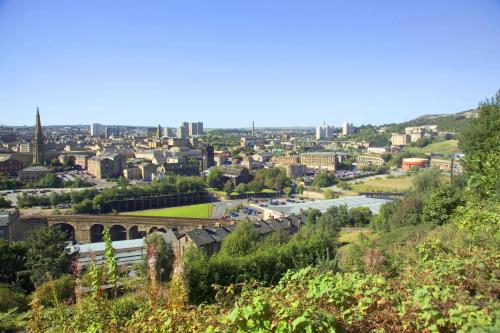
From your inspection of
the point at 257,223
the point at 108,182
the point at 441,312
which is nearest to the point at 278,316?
the point at 441,312

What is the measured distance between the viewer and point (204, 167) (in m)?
59.4

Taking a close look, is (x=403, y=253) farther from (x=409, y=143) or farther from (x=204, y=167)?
(x=409, y=143)

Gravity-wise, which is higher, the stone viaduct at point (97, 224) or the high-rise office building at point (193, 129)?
the high-rise office building at point (193, 129)

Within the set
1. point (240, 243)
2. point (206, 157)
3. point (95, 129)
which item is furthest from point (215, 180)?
point (95, 129)

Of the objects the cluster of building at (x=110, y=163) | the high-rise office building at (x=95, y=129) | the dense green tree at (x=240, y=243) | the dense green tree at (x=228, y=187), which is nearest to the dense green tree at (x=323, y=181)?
the dense green tree at (x=228, y=187)

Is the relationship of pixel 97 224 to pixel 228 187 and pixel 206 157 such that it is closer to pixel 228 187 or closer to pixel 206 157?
pixel 228 187

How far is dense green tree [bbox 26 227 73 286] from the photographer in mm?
12172

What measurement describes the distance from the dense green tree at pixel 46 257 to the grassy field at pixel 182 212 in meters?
19.3

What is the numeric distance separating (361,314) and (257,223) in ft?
60.2

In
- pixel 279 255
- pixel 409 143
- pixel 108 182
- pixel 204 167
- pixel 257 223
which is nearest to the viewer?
pixel 279 255

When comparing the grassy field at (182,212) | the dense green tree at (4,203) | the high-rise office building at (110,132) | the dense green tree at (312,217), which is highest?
the high-rise office building at (110,132)

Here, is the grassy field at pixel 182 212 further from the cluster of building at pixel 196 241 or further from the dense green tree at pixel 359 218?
the dense green tree at pixel 359 218

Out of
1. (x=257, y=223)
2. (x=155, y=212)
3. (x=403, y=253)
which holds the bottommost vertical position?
(x=155, y=212)

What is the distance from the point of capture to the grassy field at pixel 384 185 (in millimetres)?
41737
